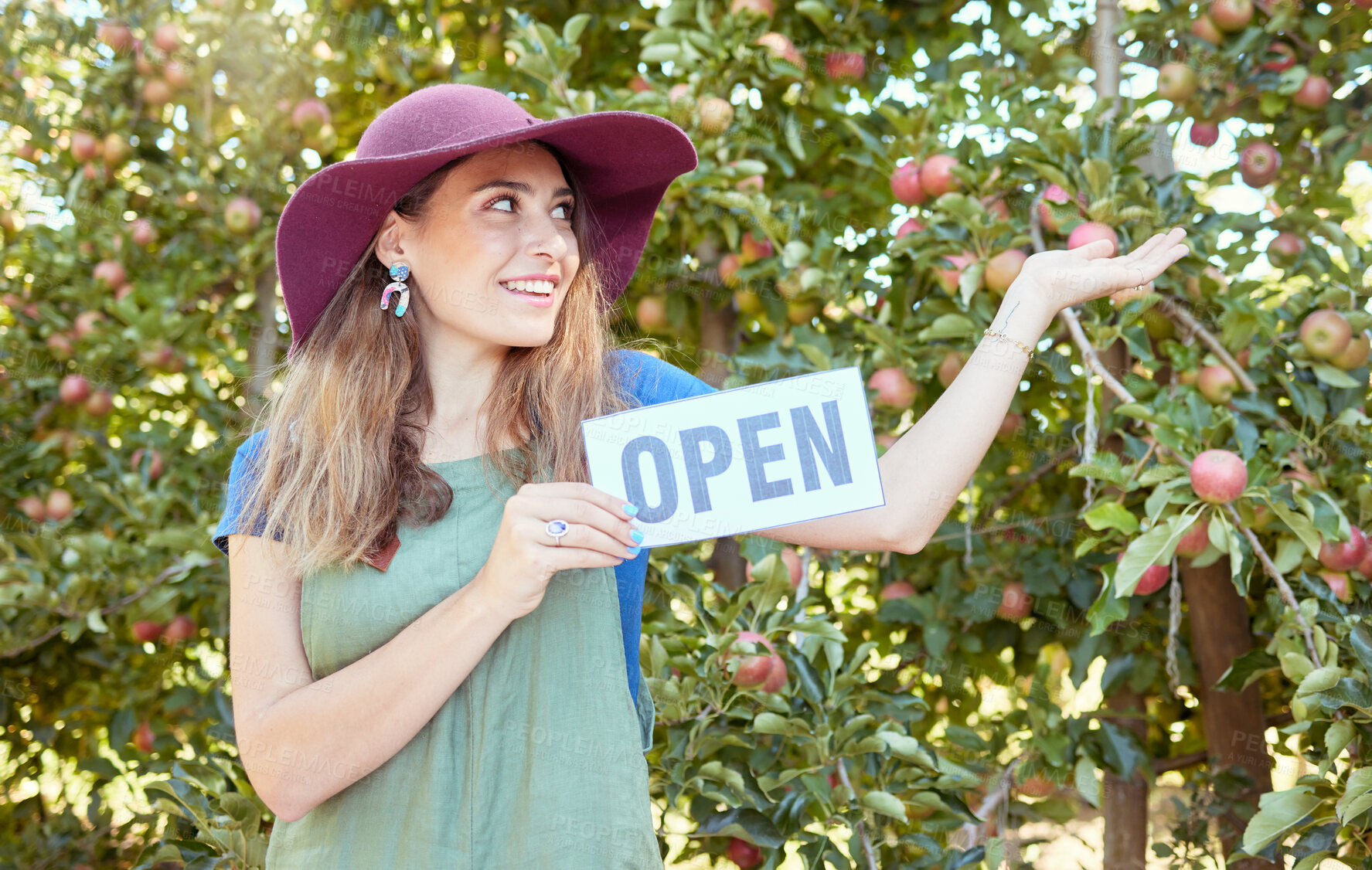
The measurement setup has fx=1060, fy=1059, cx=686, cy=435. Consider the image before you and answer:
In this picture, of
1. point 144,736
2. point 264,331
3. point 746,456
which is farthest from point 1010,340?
point 144,736

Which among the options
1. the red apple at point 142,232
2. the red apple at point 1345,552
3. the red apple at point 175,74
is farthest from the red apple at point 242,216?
the red apple at point 1345,552

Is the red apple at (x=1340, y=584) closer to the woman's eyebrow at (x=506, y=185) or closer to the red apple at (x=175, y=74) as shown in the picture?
the woman's eyebrow at (x=506, y=185)

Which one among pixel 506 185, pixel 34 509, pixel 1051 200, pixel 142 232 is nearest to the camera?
pixel 506 185

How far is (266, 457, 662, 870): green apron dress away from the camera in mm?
967

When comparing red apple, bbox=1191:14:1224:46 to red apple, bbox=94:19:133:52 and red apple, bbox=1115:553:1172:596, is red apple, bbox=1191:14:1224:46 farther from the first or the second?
red apple, bbox=94:19:133:52

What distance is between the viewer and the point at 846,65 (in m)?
2.15

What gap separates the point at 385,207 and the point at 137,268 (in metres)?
1.74

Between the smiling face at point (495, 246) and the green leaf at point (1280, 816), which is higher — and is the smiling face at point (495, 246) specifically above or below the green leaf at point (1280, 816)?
above

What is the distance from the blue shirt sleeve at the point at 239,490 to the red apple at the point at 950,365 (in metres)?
1.10

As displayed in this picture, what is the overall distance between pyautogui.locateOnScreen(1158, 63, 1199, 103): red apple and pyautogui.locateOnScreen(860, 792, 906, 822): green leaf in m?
1.41

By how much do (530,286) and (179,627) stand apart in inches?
66.0

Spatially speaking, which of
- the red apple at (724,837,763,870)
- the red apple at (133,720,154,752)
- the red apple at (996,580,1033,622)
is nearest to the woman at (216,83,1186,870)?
the red apple at (724,837,763,870)

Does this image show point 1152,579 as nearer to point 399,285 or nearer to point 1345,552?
point 1345,552

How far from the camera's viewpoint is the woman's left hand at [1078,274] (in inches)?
41.1
